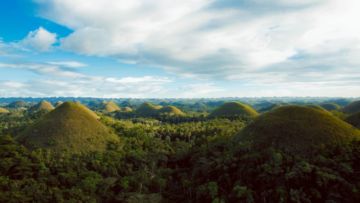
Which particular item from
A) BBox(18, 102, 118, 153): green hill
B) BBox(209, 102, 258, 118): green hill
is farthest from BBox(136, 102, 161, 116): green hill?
BBox(18, 102, 118, 153): green hill

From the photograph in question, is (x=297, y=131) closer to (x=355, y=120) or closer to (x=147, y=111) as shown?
(x=355, y=120)

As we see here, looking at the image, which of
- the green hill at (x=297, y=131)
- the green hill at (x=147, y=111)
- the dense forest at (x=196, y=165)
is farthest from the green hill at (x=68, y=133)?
the green hill at (x=147, y=111)

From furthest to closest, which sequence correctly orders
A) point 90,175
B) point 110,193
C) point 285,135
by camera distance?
point 285,135, point 90,175, point 110,193

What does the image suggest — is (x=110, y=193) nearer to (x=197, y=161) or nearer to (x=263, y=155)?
(x=197, y=161)

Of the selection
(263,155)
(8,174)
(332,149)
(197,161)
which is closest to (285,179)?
(263,155)

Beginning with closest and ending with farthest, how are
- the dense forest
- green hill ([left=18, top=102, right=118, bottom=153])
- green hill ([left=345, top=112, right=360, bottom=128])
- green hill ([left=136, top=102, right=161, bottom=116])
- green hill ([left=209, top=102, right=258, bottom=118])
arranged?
the dense forest → green hill ([left=18, top=102, right=118, bottom=153]) → green hill ([left=345, top=112, right=360, bottom=128]) → green hill ([left=209, top=102, right=258, bottom=118]) → green hill ([left=136, top=102, right=161, bottom=116])

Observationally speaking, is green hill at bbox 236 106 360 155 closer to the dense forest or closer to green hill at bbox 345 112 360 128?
the dense forest
